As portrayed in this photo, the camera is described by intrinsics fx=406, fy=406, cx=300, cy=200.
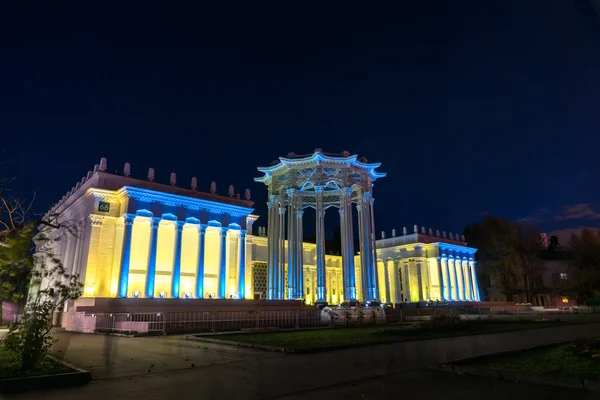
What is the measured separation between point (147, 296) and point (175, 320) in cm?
1167

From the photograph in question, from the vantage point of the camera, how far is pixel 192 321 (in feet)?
75.6

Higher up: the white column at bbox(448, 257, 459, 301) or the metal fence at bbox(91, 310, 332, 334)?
the white column at bbox(448, 257, 459, 301)

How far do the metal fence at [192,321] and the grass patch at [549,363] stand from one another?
16.4 metres

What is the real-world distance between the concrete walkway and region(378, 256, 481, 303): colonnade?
47676 millimetres

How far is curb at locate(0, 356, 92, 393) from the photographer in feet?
25.7

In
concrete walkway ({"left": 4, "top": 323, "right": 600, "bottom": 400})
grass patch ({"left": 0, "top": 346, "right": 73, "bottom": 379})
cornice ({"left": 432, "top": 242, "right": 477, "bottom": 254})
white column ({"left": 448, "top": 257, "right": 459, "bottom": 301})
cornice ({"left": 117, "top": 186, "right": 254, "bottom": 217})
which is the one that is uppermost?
cornice ({"left": 117, "top": 186, "right": 254, "bottom": 217})

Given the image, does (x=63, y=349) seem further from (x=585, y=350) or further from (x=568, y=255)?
(x=568, y=255)

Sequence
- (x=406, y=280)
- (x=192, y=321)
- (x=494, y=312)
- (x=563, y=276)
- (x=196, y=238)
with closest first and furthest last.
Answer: (x=192, y=321) < (x=196, y=238) < (x=494, y=312) < (x=406, y=280) < (x=563, y=276)

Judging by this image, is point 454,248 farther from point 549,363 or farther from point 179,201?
point 549,363

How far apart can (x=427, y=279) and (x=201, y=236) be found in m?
37.0

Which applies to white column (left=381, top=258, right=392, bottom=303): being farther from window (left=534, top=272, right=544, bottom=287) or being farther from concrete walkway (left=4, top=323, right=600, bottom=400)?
concrete walkway (left=4, top=323, right=600, bottom=400)

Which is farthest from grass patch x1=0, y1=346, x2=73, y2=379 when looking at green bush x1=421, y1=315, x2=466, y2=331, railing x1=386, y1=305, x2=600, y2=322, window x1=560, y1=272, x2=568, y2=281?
window x1=560, y1=272, x2=568, y2=281

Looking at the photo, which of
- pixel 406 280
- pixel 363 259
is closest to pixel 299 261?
pixel 363 259

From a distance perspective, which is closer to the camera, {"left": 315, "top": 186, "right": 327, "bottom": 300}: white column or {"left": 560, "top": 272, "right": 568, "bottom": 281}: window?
{"left": 315, "top": 186, "right": 327, "bottom": 300}: white column
